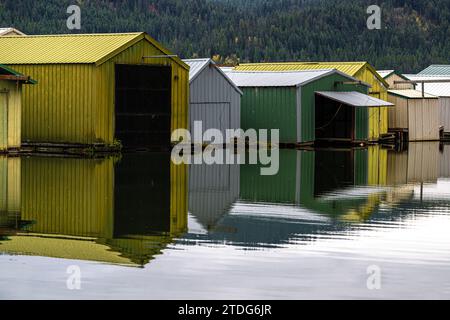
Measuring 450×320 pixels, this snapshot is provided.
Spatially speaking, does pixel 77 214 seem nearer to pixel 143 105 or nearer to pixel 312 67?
pixel 143 105

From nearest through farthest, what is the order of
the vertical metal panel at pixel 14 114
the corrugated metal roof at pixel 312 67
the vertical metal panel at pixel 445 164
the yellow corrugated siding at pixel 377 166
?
the yellow corrugated siding at pixel 377 166 < the vertical metal panel at pixel 445 164 < the vertical metal panel at pixel 14 114 < the corrugated metal roof at pixel 312 67

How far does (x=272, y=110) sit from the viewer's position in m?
55.8

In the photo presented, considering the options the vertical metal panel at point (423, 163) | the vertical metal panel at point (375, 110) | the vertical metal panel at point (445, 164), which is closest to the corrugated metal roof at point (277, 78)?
the vertical metal panel at point (375, 110)

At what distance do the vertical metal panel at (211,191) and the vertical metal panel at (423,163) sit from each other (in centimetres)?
576

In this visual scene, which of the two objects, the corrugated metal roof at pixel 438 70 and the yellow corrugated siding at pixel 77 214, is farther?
the corrugated metal roof at pixel 438 70

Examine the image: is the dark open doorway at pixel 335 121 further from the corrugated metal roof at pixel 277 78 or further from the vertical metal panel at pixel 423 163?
the vertical metal panel at pixel 423 163

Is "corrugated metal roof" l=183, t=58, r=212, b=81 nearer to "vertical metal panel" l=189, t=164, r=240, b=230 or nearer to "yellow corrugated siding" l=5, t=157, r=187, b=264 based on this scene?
"vertical metal panel" l=189, t=164, r=240, b=230

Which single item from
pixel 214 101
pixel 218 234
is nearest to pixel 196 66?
pixel 214 101

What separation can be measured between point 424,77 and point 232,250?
62.0 meters

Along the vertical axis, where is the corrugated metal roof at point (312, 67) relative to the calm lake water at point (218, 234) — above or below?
above

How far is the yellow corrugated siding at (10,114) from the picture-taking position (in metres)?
42.3

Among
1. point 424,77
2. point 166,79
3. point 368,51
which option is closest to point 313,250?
point 166,79

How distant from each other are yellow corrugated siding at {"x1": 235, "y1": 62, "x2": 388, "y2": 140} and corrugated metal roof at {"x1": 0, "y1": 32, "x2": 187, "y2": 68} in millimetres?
15109
